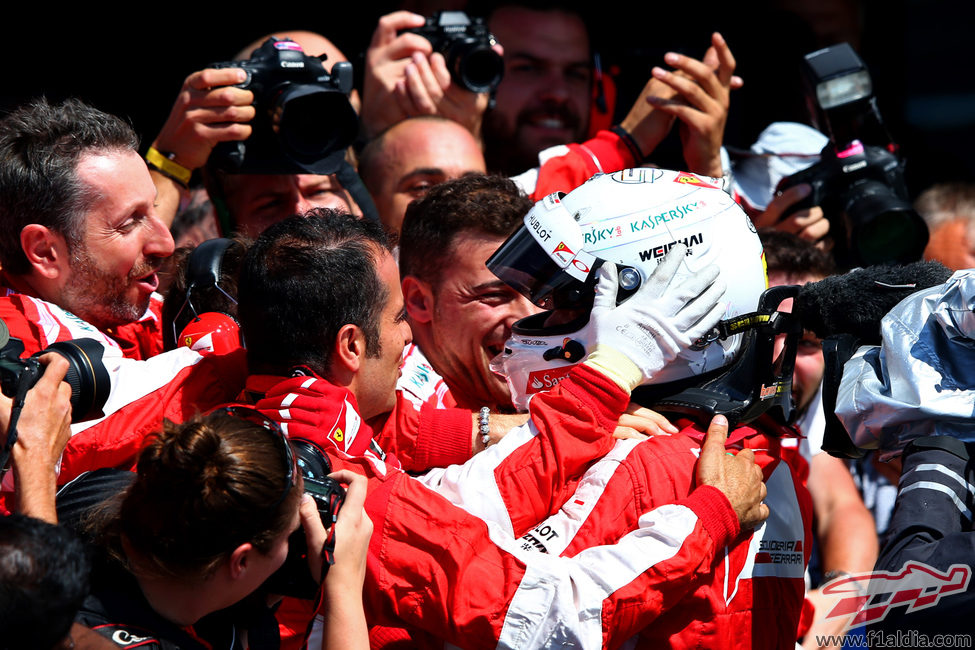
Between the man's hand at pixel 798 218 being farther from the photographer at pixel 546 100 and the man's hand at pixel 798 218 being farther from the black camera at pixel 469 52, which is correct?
the black camera at pixel 469 52

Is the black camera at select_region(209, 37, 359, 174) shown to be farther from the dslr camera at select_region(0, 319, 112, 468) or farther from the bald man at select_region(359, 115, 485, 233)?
the dslr camera at select_region(0, 319, 112, 468)

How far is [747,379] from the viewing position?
103 inches

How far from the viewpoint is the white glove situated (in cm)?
242

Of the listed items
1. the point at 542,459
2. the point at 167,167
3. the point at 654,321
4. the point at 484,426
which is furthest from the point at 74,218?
the point at 654,321

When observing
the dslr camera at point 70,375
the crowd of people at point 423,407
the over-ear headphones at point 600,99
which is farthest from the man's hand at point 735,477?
the over-ear headphones at point 600,99

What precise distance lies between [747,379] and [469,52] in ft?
6.91

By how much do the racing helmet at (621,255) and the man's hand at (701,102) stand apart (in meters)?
1.28

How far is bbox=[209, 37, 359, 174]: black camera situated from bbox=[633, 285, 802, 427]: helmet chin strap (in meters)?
1.50

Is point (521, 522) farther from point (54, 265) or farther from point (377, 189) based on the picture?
point (377, 189)

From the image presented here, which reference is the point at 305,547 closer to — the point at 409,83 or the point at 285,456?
the point at 285,456

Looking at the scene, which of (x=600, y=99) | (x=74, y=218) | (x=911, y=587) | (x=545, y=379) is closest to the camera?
(x=911, y=587)

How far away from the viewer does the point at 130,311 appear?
3.02 m

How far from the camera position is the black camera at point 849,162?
12.2ft

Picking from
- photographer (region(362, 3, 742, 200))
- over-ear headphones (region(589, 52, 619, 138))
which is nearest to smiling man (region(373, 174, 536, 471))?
photographer (region(362, 3, 742, 200))
